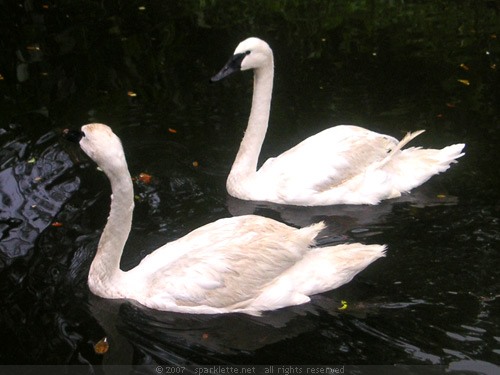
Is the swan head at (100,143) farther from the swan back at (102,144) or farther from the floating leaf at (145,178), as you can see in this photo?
the floating leaf at (145,178)

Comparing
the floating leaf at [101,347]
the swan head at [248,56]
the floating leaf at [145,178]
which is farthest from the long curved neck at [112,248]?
the swan head at [248,56]

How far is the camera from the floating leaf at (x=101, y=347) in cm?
517

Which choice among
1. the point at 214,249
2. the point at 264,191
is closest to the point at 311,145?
the point at 264,191

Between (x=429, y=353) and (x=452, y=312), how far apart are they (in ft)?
1.81

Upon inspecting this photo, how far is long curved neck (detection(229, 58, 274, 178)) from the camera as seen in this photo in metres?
7.75

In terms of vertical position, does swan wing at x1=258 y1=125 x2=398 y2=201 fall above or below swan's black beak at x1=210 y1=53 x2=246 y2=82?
below

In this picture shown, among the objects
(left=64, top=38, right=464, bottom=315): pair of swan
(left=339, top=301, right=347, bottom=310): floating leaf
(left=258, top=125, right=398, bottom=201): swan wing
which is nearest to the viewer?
(left=64, top=38, right=464, bottom=315): pair of swan

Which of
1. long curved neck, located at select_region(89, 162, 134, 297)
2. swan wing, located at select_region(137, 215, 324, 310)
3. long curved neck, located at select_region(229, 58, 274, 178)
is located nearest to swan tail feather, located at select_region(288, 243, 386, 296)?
swan wing, located at select_region(137, 215, 324, 310)

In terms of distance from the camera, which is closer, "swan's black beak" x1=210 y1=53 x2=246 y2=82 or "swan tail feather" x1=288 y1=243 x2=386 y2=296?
"swan tail feather" x1=288 y1=243 x2=386 y2=296

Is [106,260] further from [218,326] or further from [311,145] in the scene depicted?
[311,145]

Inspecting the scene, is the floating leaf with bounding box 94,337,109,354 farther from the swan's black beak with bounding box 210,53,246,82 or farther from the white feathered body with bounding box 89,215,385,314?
the swan's black beak with bounding box 210,53,246,82

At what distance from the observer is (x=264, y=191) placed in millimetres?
7621

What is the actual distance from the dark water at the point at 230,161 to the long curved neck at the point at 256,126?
394 millimetres

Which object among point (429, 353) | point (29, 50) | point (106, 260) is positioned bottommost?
point (429, 353)
